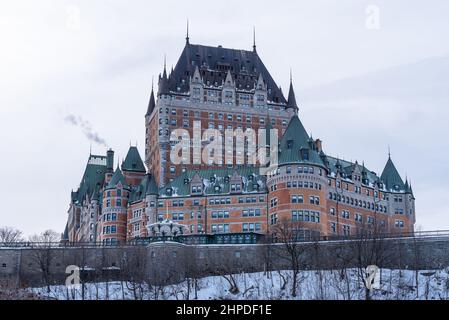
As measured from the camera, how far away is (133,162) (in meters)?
162

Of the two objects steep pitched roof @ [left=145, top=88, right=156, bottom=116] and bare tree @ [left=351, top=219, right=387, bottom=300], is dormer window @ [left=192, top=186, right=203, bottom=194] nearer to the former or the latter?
bare tree @ [left=351, top=219, right=387, bottom=300]

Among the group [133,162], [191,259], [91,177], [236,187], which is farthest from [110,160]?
[191,259]

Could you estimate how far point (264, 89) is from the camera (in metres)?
169

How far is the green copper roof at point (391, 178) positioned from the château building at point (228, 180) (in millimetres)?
174

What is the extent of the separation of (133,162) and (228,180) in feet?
78.7

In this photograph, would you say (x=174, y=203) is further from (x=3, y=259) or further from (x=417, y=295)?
(x=417, y=295)

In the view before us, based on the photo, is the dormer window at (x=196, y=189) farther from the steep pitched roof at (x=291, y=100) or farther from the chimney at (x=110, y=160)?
the steep pitched roof at (x=291, y=100)

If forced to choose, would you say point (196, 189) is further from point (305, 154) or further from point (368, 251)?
point (368, 251)

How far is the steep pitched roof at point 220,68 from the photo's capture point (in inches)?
6578

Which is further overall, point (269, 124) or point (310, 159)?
point (269, 124)

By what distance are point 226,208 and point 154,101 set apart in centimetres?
4270

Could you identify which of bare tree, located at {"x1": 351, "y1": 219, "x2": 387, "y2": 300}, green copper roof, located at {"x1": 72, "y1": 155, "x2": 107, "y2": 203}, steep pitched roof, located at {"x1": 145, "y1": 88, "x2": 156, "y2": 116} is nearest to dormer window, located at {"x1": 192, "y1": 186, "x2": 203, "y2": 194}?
bare tree, located at {"x1": 351, "y1": 219, "x2": 387, "y2": 300}

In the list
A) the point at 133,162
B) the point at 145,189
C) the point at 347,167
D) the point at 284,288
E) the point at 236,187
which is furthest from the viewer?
the point at 133,162
